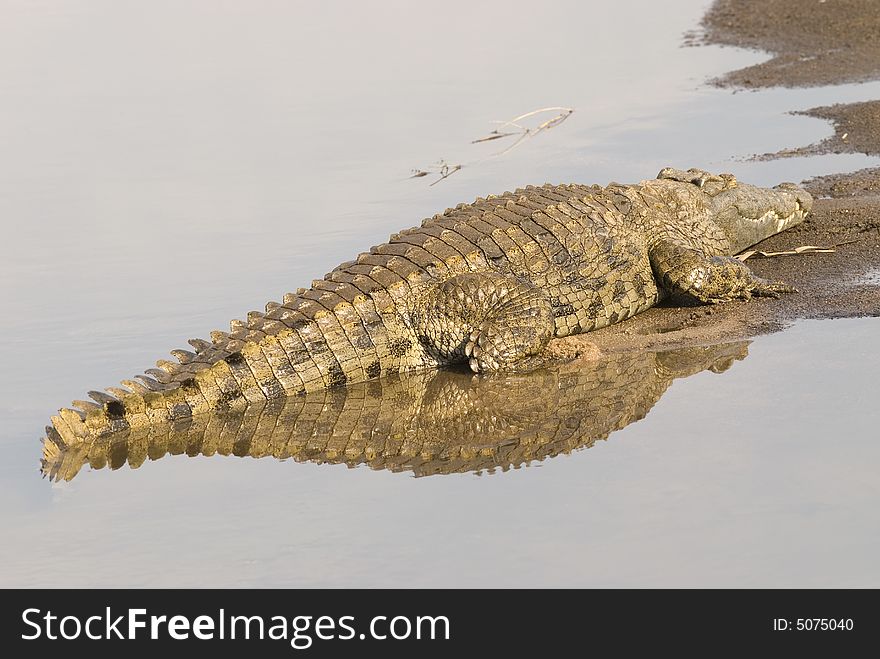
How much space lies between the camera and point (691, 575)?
6.14 meters

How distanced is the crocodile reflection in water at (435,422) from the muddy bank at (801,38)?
999 cm

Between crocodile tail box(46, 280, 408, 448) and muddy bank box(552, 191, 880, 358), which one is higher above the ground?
crocodile tail box(46, 280, 408, 448)

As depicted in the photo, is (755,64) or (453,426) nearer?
(453,426)

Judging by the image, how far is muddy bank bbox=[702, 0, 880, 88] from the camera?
18078 millimetres

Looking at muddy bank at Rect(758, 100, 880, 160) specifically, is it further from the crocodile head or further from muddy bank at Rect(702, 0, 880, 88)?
the crocodile head

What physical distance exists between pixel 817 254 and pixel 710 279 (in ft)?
4.83

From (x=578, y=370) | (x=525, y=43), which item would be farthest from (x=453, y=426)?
(x=525, y=43)

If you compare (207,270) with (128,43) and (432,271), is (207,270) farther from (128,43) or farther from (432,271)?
(128,43)

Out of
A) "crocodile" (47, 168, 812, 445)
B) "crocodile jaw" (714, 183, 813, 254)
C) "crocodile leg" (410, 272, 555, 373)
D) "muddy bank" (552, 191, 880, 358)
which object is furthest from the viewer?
"crocodile jaw" (714, 183, 813, 254)

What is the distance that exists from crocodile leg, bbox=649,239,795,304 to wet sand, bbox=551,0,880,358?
94 millimetres

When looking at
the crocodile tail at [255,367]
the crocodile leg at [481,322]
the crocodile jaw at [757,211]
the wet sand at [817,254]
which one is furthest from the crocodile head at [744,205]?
the crocodile tail at [255,367]

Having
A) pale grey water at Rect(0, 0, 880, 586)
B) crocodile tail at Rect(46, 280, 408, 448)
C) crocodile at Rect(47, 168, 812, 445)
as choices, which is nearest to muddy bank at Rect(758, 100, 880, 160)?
pale grey water at Rect(0, 0, 880, 586)

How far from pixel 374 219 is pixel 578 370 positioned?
405 centimetres

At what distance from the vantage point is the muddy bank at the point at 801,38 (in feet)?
59.3
